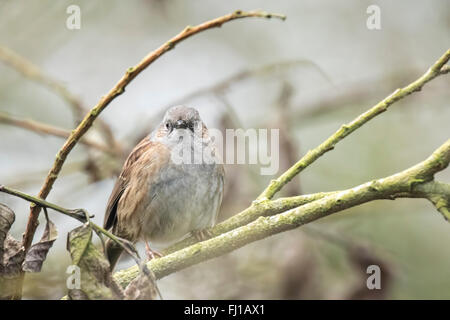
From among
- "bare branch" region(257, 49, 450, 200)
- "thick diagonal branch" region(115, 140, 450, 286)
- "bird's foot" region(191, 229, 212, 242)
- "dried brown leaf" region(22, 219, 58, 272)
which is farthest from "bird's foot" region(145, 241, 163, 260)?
"dried brown leaf" region(22, 219, 58, 272)

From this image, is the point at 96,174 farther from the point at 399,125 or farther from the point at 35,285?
the point at 399,125

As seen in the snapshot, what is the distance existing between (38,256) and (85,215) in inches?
11.0

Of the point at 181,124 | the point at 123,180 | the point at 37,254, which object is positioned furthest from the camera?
the point at 123,180

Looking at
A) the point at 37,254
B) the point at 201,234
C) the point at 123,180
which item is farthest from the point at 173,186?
the point at 37,254

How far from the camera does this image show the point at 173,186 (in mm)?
4141

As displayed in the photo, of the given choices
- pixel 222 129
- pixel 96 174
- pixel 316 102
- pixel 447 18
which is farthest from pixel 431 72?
pixel 447 18

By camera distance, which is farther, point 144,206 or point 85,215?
point 144,206

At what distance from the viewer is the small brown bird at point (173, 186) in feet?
13.5

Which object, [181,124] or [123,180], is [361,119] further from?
[123,180]

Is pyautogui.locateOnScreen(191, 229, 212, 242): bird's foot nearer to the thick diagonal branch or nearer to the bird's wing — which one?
the bird's wing

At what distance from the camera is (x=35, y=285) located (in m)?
3.95

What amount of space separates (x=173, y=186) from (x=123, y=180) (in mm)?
576

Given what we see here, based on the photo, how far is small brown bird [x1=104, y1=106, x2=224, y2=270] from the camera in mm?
4125
